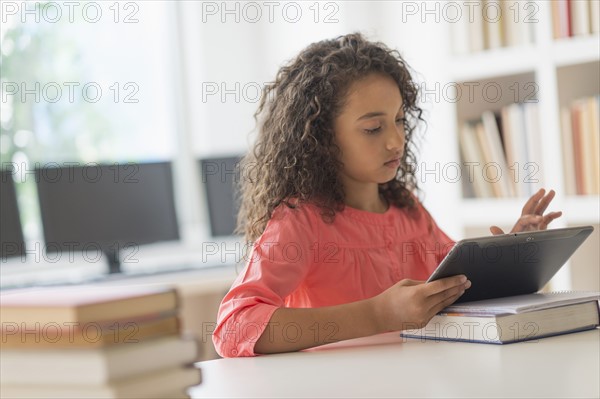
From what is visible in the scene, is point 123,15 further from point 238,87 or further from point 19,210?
point 19,210

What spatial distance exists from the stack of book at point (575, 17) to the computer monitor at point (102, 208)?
1.80 meters

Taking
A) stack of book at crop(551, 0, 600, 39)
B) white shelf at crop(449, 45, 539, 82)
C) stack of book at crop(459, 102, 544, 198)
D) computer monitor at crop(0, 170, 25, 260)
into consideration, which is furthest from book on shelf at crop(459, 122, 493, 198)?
computer monitor at crop(0, 170, 25, 260)

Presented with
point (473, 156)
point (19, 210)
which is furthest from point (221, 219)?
point (473, 156)

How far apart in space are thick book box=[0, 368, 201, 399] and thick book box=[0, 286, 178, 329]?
0.06m

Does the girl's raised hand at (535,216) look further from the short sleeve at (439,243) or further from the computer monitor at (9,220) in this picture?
the computer monitor at (9,220)

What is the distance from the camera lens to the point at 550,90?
2.74 metres

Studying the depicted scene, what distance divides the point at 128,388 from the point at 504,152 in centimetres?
225

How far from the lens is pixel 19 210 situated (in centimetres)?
346

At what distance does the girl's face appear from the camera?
175 centimetres

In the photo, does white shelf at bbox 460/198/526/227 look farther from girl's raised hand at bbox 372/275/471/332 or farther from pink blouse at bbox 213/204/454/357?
girl's raised hand at bbox 372/275/471/332

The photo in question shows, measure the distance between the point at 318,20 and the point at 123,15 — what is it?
899 millimetres

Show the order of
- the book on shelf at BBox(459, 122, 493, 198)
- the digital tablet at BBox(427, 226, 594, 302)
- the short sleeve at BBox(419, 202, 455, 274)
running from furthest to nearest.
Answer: the book on shelf at BBox(459, 122, 493, 198) < the short sleeve at BBox(419, 202, 455, 274) < the digital tablet at BBox(427, 226, 594, 302)

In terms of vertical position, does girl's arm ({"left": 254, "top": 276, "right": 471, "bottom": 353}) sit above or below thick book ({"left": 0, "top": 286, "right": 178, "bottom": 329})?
below

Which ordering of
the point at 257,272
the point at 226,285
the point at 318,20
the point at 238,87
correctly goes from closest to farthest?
the point at 257,272 < the point at 226,285 < the point at 318,20 < the point at 238,87
